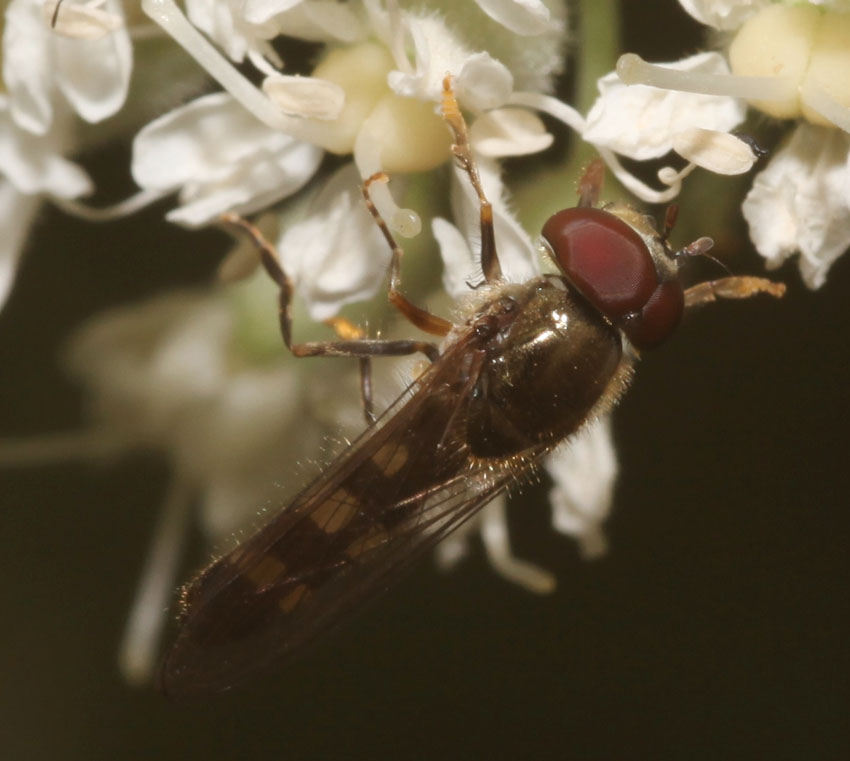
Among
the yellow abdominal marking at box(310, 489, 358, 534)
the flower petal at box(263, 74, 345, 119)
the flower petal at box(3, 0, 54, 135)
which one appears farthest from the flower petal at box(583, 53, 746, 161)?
the flower petal at box(3, 0, 54, 135)

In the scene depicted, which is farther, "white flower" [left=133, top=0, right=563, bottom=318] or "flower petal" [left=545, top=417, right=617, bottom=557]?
"flower petal" [left=545, top=417, right=617, bottom=557]

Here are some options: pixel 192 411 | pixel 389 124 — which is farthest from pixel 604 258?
pixel 192 411

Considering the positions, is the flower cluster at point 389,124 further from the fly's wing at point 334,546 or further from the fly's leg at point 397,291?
the fly's wing at point 334,546

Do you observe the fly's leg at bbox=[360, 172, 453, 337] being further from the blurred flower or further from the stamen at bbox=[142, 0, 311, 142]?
the blurred flower

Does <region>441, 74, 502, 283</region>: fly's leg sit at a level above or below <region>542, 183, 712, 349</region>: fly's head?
above

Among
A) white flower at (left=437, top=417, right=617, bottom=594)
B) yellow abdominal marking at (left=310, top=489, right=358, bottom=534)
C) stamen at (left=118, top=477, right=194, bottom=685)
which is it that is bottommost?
stamen at (left=118, top=477, right=194, bottom=685)

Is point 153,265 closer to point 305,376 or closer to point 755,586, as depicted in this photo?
point 305,376
